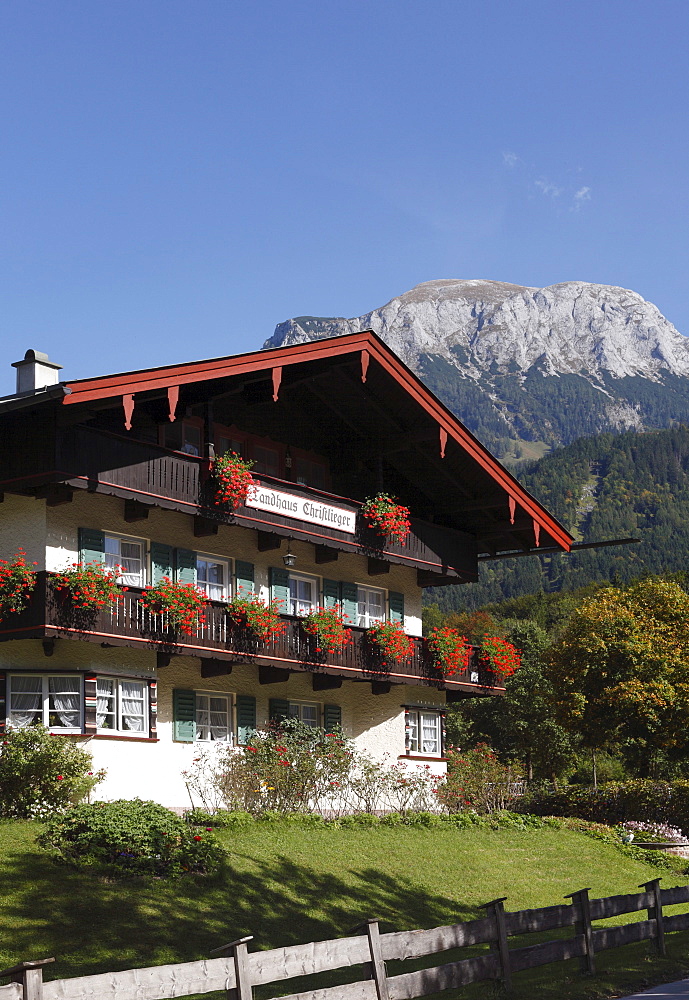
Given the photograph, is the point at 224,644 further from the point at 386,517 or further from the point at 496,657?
the point at 496,657

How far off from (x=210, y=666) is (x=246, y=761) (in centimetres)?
222

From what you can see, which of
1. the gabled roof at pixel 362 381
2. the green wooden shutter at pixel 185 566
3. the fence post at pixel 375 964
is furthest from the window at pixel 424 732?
the fence post at pixel 375 964

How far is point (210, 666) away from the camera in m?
26.9

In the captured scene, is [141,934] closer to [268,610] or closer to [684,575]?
[268,610]

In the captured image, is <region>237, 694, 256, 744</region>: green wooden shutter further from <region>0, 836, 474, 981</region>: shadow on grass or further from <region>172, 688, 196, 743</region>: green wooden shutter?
<region>0, 836, 474, 981</region>: shadow on grass

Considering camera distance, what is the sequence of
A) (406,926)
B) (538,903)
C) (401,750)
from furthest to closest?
(401,750) < (538,903) < (406,926)

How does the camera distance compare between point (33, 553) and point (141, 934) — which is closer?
point (141, 934)

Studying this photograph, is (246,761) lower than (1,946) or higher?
higher

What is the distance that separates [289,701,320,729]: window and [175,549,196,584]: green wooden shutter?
184 inches

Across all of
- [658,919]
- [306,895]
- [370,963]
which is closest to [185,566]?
[306,895]

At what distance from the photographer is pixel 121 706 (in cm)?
2506

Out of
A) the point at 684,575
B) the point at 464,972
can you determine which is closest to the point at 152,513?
the point at 464,972

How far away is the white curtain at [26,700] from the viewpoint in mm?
24000

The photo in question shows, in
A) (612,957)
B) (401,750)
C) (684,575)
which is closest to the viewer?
(612,957)
